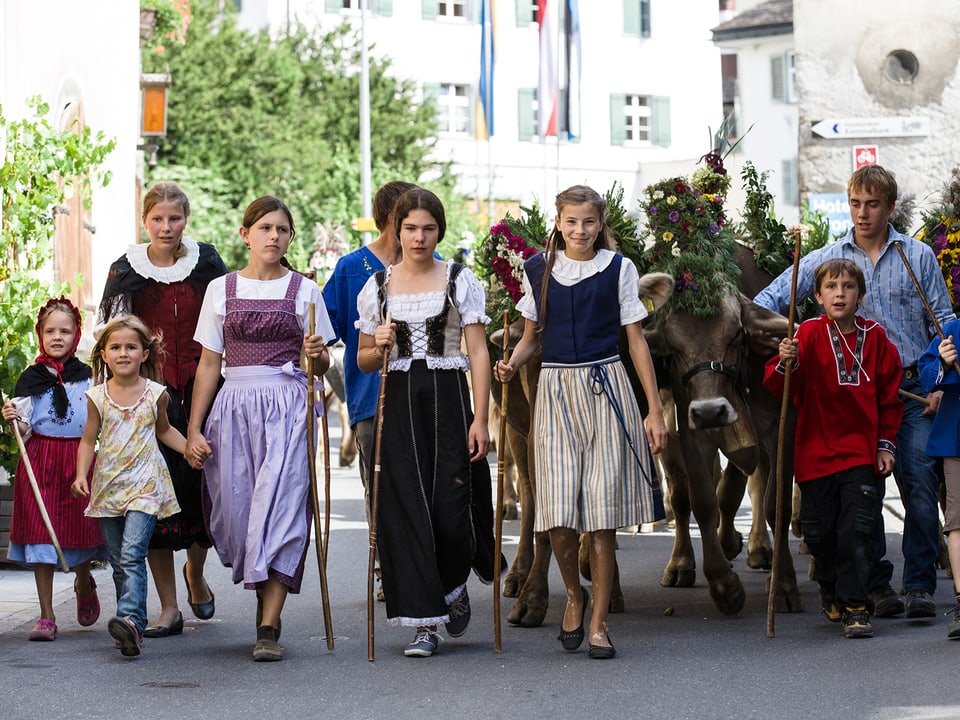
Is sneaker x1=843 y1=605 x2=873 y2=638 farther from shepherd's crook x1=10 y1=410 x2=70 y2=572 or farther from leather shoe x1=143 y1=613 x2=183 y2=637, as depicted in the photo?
shepherd's crook x1=10 y1=410 x2=70 y2=572

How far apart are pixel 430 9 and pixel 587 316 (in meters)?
43.7

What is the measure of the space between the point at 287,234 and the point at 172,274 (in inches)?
30.4

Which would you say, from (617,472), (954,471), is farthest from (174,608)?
(954,471)

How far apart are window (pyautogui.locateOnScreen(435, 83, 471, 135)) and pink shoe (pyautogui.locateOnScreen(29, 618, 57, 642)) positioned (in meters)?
42.5

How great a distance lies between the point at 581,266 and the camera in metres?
8.16

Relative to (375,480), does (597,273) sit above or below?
above

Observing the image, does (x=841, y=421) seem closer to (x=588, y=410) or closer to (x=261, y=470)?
(x=588, y=410)

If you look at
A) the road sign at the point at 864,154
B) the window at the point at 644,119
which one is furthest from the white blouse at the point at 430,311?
the window at the point at 644,119

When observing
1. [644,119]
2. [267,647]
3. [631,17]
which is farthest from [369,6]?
[267,647]

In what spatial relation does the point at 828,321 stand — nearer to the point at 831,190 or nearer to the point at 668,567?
the point at 668,567

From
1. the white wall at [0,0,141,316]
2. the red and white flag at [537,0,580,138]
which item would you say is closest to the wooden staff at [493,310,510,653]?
the white wall at [0,0,141,316]

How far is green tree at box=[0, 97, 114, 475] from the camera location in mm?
10352

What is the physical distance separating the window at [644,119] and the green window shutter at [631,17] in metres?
1.97

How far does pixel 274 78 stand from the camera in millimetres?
38844
